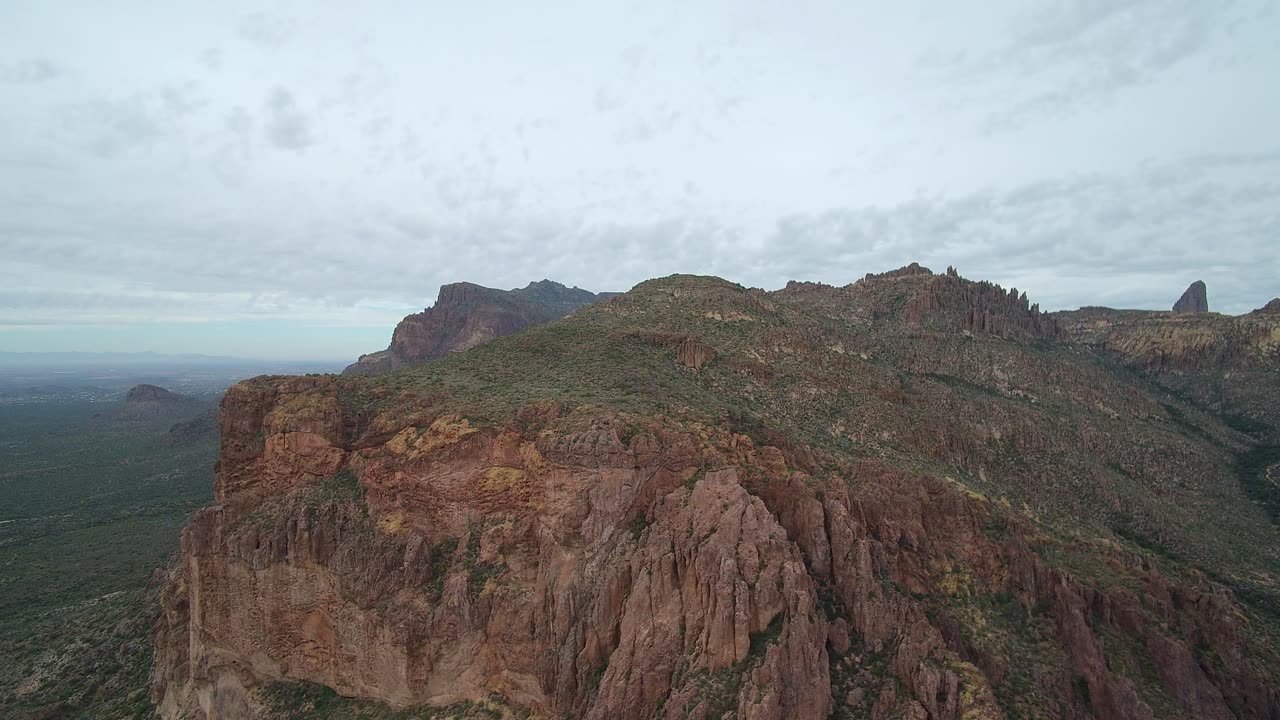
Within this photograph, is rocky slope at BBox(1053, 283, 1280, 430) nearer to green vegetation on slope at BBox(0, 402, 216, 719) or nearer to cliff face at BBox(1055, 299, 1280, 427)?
cliff face at BBox(1055, 299, 1280, 427)

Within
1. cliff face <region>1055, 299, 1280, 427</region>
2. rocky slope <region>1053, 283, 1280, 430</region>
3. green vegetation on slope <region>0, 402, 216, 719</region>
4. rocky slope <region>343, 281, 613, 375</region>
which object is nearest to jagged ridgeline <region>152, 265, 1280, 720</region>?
green vegetation on slope <region>0, 402, 216, 719</region>

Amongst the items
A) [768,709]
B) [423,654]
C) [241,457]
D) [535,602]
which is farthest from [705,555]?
[241,457]

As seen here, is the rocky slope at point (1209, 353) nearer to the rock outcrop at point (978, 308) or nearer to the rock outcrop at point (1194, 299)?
the rock outcrop at point (978, 308)

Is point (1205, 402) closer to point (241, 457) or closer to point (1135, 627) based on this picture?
point (1135, 627)

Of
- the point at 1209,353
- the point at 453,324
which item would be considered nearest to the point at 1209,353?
the point at 1209,353

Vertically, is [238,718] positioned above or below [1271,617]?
below
